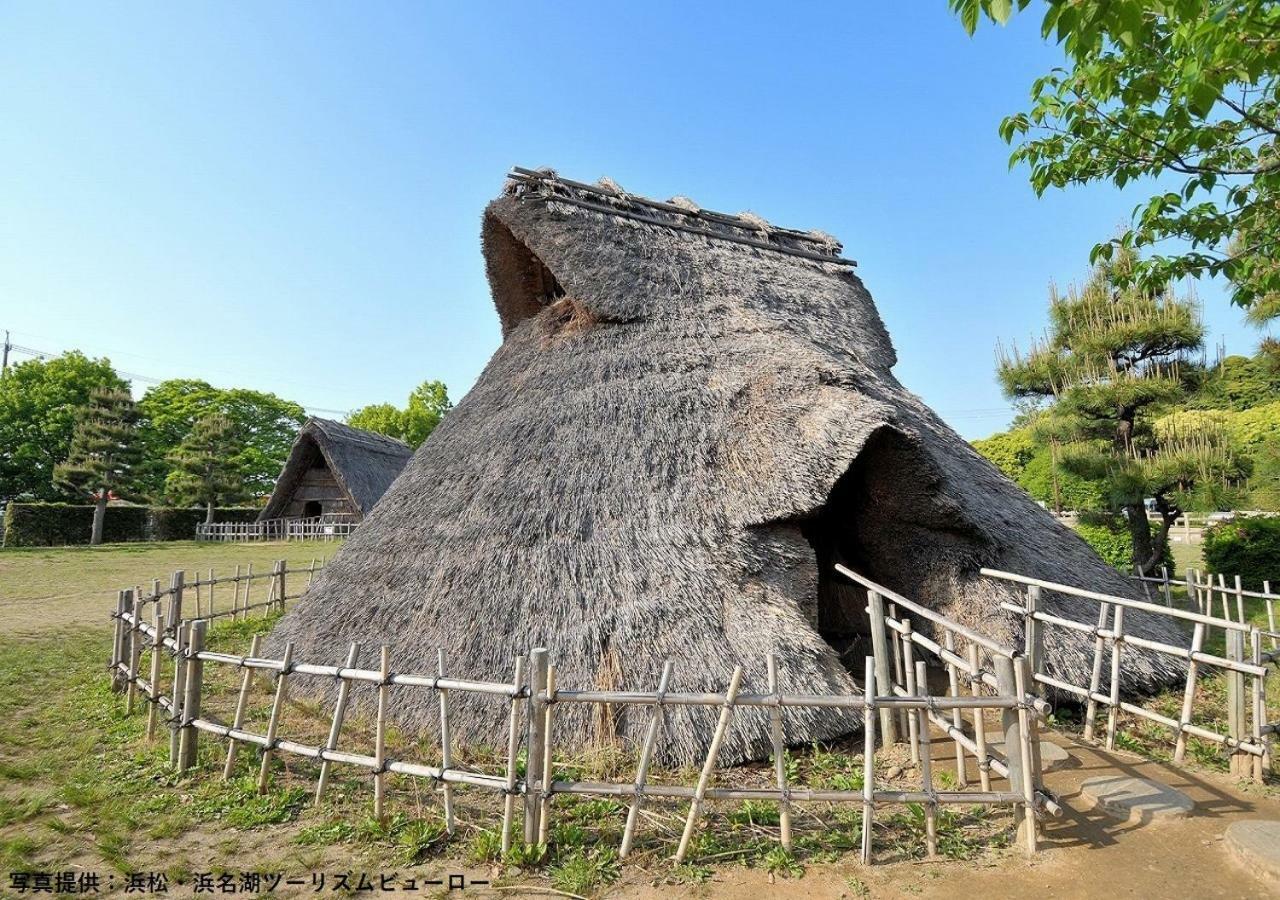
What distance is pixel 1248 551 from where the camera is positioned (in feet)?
33.3

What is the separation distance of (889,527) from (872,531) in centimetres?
16

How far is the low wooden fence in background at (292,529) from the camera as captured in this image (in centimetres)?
2106

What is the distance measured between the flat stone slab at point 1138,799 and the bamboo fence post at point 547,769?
305 centimetres

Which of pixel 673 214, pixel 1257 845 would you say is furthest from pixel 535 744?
pixel 673 214

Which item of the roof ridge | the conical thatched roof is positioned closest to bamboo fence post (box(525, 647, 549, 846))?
the conical thatched roof

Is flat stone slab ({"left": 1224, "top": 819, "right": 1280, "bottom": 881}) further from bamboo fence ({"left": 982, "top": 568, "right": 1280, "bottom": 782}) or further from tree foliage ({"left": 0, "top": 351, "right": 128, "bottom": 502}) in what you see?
tree foliage ({"left": 0, "top": 351, "right": 128, "bottom": 502})

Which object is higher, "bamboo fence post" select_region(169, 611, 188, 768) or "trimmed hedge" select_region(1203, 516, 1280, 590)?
"trimmed hedge" select_region(1203, 516, 1280, 590)

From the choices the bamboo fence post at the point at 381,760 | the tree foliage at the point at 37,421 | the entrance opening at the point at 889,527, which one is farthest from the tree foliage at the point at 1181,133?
the tree foliage at the point at 37,421

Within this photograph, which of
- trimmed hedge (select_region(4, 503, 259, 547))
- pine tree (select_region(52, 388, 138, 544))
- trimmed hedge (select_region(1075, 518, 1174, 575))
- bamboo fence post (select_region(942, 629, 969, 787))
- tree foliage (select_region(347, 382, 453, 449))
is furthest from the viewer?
tree foliage (select_region(347, 382, 453, 449))

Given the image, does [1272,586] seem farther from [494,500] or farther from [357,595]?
[357,595]

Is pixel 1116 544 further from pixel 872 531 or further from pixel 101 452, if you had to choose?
pixel 101 452

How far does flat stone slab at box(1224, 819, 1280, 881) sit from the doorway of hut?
225 centimetres

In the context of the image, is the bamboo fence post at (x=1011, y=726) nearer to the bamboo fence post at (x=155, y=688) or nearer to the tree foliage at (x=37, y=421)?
the bamboo fence post at (x=155, y=688)

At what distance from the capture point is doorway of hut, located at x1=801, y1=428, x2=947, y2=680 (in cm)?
482
